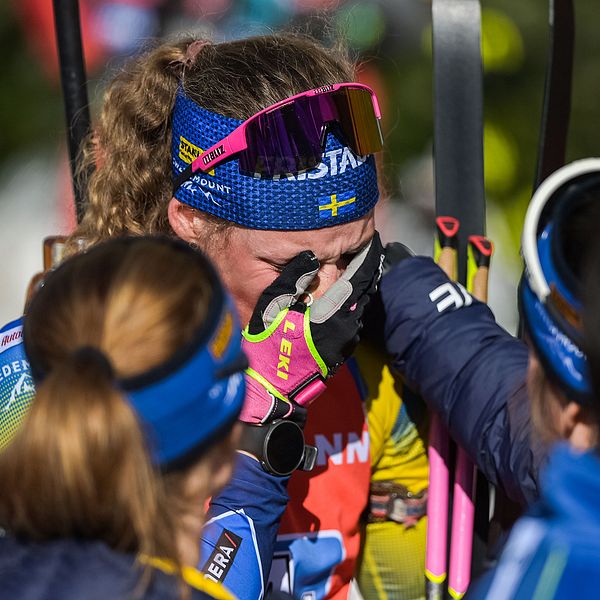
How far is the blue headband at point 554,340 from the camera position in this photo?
1.17 meters

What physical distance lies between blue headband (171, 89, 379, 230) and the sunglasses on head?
0.01 metres

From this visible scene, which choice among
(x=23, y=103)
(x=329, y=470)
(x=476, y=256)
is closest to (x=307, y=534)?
(x=329, y=470)

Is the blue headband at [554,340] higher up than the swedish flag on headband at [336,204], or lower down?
higher up

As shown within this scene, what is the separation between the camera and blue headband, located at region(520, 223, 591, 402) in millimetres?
1171

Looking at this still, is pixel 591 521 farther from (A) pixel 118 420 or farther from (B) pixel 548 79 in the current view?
(B) pixel 548 79

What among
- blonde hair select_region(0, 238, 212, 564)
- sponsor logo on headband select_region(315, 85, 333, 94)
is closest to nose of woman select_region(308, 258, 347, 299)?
sponsor logo on headband select_region(315, 85, 333, 94)

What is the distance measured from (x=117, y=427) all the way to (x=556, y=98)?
1450mm

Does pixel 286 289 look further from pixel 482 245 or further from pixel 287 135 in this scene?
pixel 482 245

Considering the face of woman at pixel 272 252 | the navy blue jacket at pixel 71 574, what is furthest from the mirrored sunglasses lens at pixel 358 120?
the navy blue jacket at pixel 71 574

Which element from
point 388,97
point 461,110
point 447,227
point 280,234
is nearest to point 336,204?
point 280,234

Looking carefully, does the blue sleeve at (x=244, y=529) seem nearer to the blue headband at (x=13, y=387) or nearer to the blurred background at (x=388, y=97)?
the blue headband at (x=13, y=387)

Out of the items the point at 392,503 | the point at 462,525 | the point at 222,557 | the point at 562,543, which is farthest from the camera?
the point at 392,503

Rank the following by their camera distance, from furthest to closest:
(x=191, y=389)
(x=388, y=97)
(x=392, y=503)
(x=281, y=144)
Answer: (x=388, y=97), (x=392, y=503), (x=281, y=144), (x=191, y=389)

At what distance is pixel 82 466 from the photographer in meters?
1.07
